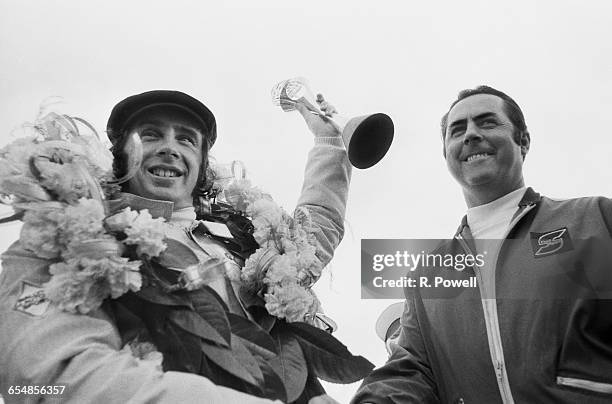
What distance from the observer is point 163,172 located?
3137 millimetres

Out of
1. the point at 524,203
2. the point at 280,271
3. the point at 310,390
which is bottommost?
the point at 310,390

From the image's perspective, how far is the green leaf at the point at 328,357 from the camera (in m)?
3.12

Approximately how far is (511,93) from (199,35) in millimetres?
1469

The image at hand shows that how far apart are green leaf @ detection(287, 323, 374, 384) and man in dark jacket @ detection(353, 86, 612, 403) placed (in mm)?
87

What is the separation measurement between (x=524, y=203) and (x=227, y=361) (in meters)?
1.44

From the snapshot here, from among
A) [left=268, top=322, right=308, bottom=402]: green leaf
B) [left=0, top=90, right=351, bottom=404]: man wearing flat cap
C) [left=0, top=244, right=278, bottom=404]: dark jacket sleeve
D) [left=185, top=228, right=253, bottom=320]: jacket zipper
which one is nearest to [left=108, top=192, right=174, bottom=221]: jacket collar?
[left=0, top=90, right=351, bottom=404]: man wearing flat cap

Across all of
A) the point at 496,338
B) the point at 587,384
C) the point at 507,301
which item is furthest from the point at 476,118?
the point at 587,384

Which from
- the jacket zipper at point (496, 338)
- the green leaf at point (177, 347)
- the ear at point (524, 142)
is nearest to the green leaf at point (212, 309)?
the green leaf at point (177, 347)

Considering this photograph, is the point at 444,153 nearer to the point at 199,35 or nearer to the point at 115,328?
the point at 199,35

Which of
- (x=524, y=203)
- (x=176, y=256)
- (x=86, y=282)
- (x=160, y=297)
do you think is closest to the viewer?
(x=86, y=282)

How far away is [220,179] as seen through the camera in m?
3.36

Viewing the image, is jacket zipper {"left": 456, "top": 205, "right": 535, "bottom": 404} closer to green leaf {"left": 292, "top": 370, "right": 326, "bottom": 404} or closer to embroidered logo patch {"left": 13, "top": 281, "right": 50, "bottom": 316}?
green leaf {"left": 292, "top": 370, "right": 326, "bottom": 404}

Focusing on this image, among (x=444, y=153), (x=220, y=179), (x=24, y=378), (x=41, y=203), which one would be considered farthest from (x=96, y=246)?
(x=444, y=153)

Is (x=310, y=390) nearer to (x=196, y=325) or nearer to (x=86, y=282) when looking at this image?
(x=196, y=325)
